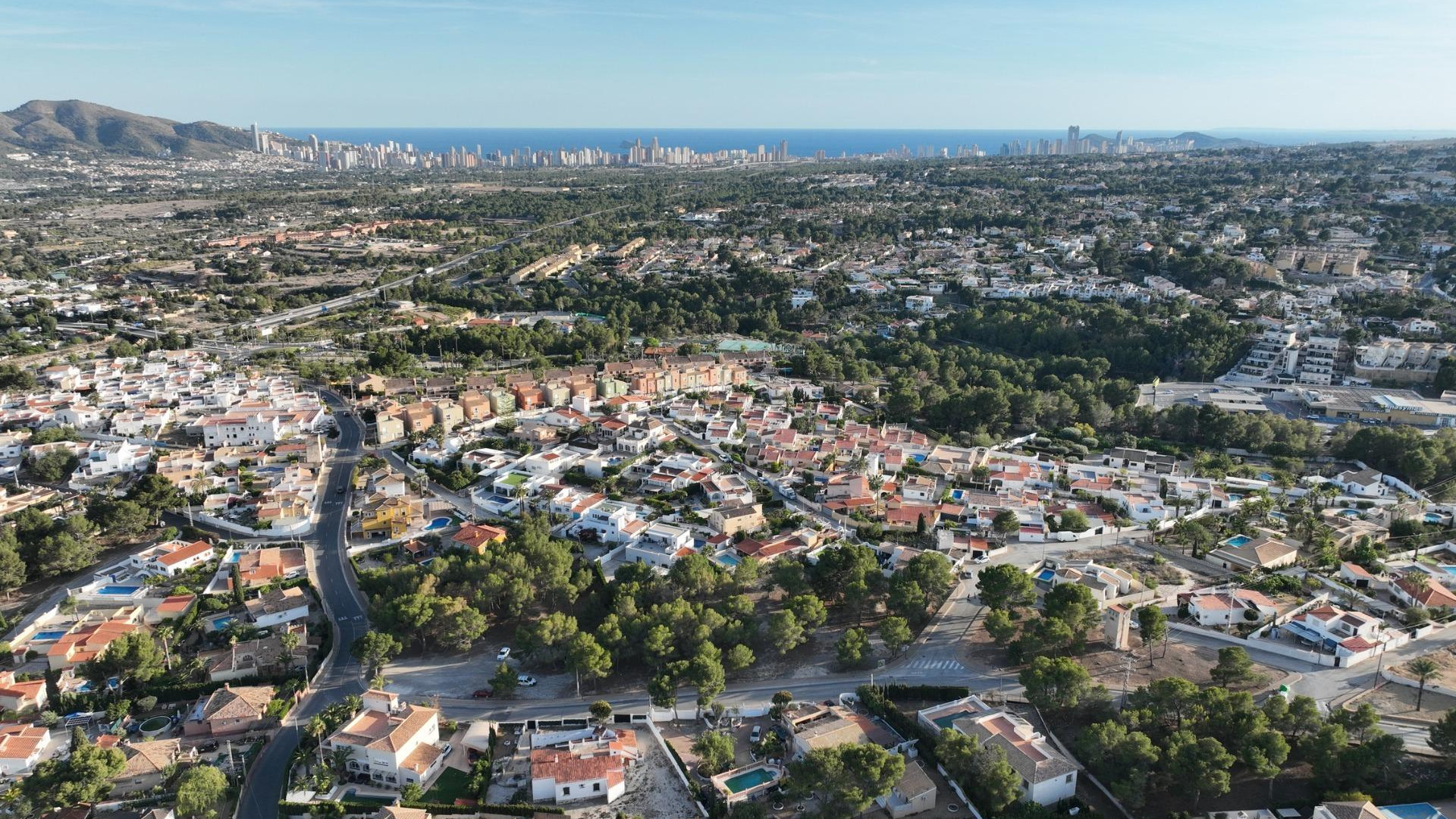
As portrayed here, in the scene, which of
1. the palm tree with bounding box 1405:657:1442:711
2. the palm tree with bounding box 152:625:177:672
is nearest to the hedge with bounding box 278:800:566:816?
the palm tree with bounding box 152:625:177:672

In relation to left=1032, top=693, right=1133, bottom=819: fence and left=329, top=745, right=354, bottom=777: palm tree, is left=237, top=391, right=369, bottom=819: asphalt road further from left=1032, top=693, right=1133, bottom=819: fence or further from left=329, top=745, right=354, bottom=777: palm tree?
left=1032, top=693, right=1133, bottom=819: fence

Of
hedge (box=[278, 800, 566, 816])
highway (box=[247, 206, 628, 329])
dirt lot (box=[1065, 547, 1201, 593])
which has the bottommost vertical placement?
hedge (box=[278, 800, 566, 816])

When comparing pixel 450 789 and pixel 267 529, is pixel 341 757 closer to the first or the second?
pixel 450 789

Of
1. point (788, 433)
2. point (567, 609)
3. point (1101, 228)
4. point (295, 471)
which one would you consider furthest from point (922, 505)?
point (1101, 228)

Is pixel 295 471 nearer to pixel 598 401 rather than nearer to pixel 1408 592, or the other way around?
pixel 598 401

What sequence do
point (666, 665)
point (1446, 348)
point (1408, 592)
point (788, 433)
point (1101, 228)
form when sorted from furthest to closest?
point (1101, 228) → point (1446, 348) → point (788, 433) → point (1408, 592) → point (666, 665)
